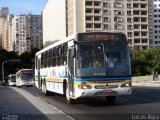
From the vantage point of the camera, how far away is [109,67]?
58.6 ft

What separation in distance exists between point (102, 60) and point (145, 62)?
85369mm

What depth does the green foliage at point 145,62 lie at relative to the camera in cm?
9938

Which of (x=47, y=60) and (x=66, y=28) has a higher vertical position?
(x=66, y=28)

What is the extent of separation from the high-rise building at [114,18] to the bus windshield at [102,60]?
361 ft

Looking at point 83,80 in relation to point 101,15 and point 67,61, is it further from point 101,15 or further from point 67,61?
point 101,15

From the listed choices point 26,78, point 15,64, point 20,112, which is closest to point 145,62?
point 15,64

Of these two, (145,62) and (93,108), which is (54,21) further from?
(93,108)

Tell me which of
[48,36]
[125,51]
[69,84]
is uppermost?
[48,36]

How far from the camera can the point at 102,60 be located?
17828 millimetres

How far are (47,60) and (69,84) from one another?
26.1 ft

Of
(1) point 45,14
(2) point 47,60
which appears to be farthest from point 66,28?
(2) point 47,60

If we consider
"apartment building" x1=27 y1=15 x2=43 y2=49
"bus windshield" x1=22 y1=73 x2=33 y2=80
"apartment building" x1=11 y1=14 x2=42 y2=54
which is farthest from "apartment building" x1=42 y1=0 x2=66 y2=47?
"bus windshield" x1=22 y1=73 x2=33 y2=80

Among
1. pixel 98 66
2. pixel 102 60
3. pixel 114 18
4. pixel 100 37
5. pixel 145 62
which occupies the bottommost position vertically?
pixel 98 66

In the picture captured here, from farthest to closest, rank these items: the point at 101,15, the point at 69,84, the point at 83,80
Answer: the point at 101,15
the point at 69,84
the point at 83,80
